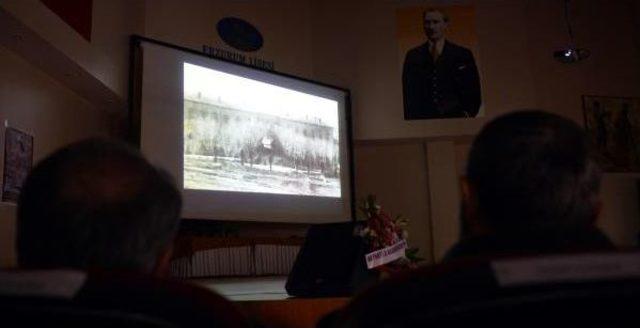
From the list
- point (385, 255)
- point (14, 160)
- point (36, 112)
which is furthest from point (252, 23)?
point (385, 255)

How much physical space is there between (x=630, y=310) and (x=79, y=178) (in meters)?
0.67

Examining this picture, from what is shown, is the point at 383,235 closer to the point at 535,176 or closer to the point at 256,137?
the point at 535,176

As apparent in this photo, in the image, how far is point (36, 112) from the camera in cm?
318

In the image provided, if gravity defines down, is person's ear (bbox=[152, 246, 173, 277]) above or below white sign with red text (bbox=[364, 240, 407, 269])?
above

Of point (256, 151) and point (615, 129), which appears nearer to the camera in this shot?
point (256, 151)

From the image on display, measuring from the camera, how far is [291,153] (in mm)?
4383

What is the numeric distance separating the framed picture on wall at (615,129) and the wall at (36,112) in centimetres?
408

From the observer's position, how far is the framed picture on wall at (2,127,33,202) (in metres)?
2.85

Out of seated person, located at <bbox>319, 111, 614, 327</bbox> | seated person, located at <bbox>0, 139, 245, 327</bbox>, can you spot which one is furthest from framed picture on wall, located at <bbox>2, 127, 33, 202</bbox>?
seated person, located at <bbox>319, 111, 614, 327</bbox>

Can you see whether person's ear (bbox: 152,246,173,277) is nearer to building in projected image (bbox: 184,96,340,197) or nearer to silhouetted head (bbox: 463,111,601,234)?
silhouetted head (bbox: 463,111,601,234)

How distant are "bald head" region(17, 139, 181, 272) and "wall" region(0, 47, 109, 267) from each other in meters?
2.26

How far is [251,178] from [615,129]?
3.34 metres

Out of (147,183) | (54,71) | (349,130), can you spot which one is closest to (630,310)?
(147,183)

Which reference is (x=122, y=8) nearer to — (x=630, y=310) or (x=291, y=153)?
(x=291, y=153)
